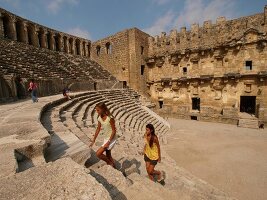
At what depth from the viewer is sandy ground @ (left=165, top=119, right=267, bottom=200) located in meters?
6.12

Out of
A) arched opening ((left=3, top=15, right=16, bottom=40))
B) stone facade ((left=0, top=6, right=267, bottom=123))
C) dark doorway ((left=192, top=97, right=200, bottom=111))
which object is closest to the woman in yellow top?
stone facade ((left=0, top=6, right=267, bottom=123))

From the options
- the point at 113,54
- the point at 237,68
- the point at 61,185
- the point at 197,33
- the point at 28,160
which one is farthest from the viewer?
the point at 113,54

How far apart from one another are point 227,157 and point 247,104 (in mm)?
12786

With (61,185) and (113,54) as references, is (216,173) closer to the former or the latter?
(61,185)

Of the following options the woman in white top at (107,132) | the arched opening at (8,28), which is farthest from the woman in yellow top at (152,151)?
the arched opening at (8,28)

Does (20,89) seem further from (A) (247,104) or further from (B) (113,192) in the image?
(A) (247,104)

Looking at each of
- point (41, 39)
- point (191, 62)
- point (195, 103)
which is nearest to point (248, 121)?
point (195, 103)

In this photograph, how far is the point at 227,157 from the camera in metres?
8.52

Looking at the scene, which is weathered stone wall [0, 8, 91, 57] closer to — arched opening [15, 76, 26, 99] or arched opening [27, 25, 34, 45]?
arched opening [27, 25, 34, 45]

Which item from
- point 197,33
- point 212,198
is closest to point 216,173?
point 212,198

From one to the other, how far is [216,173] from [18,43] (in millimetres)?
20629

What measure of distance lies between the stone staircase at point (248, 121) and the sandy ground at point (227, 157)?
124 centimetres

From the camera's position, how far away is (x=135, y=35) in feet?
66.0

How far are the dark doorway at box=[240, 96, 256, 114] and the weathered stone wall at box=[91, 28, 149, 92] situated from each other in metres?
11.6
